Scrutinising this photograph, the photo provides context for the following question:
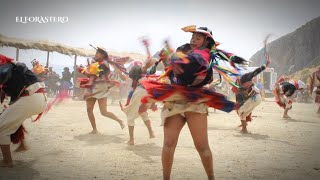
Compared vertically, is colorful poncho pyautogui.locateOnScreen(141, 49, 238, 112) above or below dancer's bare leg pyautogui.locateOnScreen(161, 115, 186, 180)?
above

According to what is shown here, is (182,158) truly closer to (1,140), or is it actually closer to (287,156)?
(287,156)

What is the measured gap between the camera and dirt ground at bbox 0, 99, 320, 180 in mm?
4008

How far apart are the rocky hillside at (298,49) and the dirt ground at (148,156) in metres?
34.9

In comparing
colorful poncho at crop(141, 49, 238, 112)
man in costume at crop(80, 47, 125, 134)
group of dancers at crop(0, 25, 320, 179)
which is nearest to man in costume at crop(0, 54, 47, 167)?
group of dancers at crop(0, 25, 320, 179)

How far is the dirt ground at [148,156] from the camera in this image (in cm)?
401

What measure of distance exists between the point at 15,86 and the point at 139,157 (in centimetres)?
234

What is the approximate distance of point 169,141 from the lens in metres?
3.21

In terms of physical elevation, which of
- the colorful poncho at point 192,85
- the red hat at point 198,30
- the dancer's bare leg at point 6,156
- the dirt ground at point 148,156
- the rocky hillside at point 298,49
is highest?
the rocky hillside at point 298,49

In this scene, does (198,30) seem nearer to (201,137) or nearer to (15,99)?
(201,137)

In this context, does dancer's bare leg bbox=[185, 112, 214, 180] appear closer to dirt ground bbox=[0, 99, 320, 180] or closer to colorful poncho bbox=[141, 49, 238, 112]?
colorful poncho bbox=[141, 49, 238, 112]

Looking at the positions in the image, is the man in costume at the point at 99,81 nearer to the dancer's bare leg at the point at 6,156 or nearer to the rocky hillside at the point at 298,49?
the dancer's bare leg at the point at 6,156

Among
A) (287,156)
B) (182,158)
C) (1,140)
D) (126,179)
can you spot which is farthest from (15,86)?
(287,156)

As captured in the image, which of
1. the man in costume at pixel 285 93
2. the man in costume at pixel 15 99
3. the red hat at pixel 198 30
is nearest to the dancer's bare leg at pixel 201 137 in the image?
the red hat at pixel 198 30

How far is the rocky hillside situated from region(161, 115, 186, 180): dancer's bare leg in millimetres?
38292
